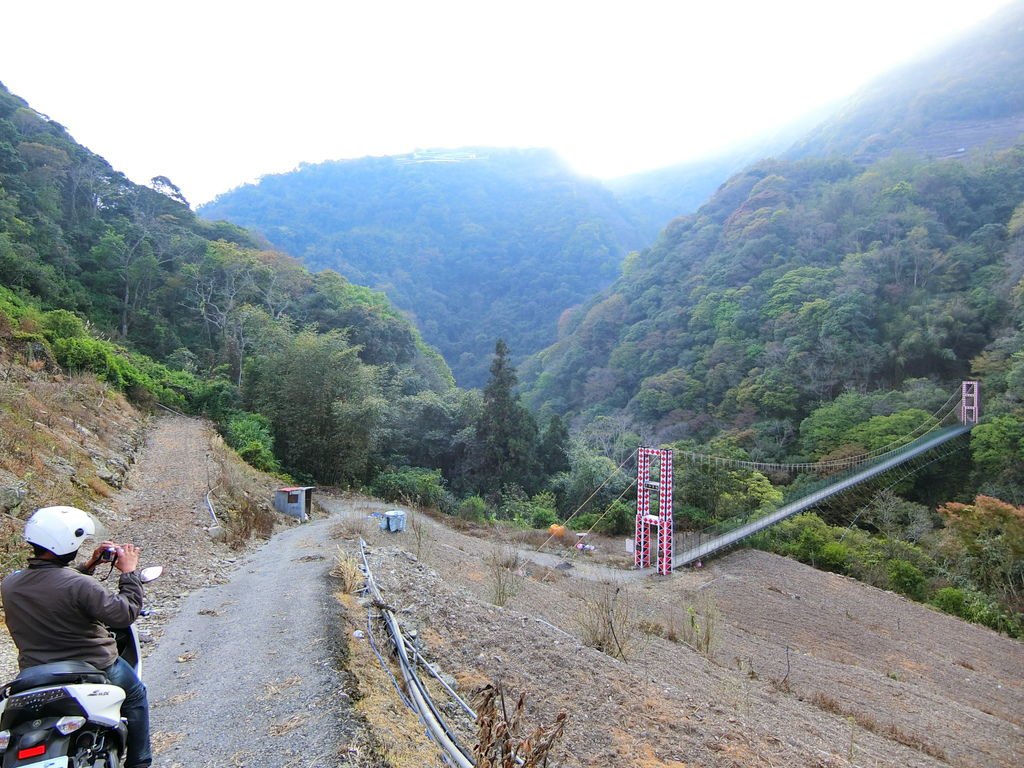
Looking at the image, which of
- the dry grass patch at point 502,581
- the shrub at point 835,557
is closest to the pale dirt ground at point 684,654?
the dry grass patch at point 502,581

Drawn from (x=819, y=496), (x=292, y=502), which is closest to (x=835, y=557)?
(x=819, y=496)

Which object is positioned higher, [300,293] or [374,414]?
[300,293]

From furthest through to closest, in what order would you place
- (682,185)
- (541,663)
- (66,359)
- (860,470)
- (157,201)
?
(682,185) → (157,201) → (860,470) → (66,359) → (541,663)

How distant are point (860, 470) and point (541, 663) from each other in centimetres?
2213

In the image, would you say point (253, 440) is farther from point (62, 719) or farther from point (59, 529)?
point (62, 719)

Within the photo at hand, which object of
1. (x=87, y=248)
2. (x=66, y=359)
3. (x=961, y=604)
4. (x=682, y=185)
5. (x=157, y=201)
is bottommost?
(x=961, y=604)

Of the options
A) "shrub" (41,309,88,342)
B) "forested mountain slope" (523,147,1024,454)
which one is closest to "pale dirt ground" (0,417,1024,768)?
"shrub" (41,309,88,342)

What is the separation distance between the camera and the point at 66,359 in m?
14.9

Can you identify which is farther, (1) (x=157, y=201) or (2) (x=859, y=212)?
(2) (x=859, y=212)

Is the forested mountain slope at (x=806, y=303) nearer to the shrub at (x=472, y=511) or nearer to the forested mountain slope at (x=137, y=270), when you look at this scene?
the shrub at (x=472, y=511)

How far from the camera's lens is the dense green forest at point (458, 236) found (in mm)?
76250

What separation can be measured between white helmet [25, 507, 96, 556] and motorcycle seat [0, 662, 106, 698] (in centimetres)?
39

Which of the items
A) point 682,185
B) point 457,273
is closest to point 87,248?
point 457,273

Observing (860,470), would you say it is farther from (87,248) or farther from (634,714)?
(87,248)
